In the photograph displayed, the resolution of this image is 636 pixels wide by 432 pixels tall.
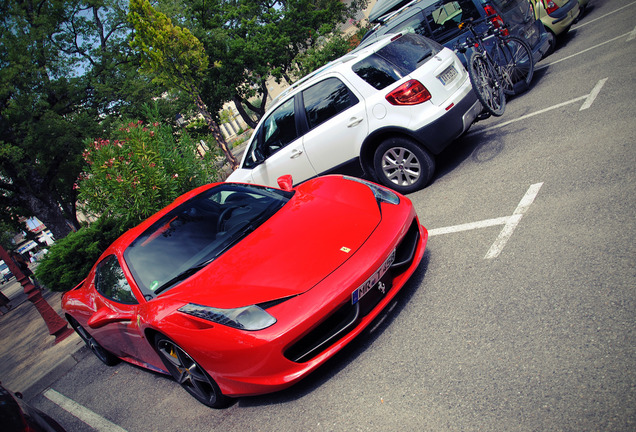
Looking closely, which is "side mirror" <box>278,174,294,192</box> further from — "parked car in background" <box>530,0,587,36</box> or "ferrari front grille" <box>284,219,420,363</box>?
"parked car in background" <box>530,0,587,36</box>

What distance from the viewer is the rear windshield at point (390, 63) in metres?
5.32

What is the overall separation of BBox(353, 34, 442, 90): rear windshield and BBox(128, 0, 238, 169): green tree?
34.1ft

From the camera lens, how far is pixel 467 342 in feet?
8.96

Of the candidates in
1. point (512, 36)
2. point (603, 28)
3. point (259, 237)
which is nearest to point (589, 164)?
point (259, 237)

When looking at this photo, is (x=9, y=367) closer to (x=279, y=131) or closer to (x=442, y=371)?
(x=279, y=131)

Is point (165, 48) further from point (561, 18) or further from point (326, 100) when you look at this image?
point (561, 18)

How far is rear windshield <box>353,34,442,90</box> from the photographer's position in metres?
5.32

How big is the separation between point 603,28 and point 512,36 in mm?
3465

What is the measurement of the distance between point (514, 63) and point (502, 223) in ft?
15.1

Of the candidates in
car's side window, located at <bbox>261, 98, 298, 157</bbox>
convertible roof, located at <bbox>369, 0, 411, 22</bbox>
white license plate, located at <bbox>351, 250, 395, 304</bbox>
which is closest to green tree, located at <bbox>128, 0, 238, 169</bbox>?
convertible roof, located at <bbox>369, 0, 411, 22</bbox>

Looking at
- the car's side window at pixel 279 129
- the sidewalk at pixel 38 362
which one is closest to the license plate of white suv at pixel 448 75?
the car's side window at pixel 279 129

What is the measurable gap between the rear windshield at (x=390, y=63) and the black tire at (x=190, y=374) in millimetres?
3800

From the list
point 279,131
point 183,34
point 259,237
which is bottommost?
point 259,237

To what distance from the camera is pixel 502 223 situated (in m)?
3.86
